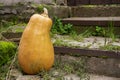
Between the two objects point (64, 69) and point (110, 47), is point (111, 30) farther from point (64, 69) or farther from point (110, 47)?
point (64, 69)

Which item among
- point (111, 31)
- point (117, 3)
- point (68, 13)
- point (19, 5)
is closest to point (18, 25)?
point (19, 5)

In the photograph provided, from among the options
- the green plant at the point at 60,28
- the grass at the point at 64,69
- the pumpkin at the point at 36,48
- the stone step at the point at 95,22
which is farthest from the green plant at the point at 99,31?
the pumpkin at the point at 36,48

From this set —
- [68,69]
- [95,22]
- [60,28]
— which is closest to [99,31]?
[95,22]

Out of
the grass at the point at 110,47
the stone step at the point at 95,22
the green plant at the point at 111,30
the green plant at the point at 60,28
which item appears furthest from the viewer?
the green plant at the point at 60,28

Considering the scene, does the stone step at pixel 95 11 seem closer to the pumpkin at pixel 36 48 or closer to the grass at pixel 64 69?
the grass at pixel 64 69

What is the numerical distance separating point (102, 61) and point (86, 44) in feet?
1.10

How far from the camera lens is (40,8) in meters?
3.70

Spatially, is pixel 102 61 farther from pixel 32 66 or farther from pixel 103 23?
pixel 103 23

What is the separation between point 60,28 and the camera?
3705 millimetres

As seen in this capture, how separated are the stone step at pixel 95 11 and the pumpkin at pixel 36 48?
1.80m

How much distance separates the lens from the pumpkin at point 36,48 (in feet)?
8.11

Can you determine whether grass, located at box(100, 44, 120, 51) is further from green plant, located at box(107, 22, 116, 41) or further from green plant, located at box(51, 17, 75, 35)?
green plant, located at box(51, 17, 75, 35)

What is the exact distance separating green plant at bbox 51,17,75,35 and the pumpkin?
1105 millimetres

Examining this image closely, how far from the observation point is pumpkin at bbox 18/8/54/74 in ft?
8.11
